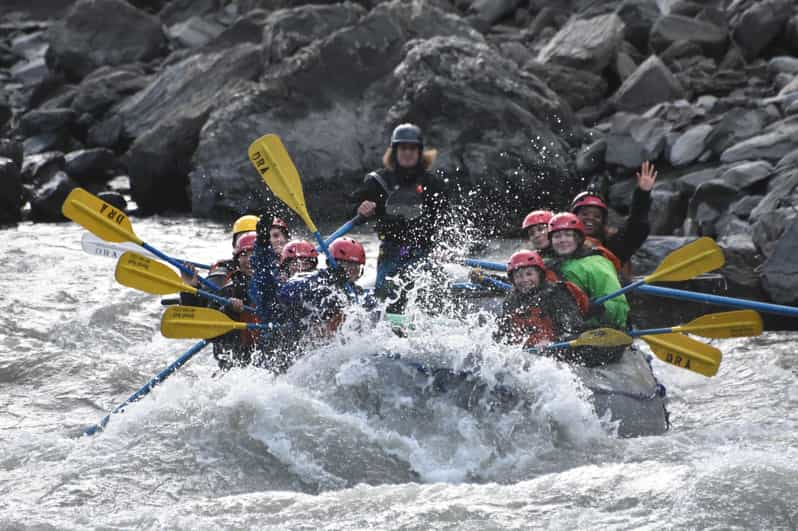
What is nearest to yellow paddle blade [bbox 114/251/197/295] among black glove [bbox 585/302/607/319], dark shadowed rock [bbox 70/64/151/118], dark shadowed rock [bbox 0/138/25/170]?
black glove [bbox 585/302/607/319]

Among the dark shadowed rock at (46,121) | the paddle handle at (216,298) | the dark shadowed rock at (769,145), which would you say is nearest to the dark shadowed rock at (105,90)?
the dark shadowed rock at (46,121)

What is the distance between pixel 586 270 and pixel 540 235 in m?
0.58

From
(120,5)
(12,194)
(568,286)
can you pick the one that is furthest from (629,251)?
(120,5)

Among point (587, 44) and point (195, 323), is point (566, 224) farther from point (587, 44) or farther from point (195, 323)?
point (587, 44)

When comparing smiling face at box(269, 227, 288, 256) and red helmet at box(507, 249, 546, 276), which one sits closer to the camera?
red helmet at box(507, 249, 546, 276)

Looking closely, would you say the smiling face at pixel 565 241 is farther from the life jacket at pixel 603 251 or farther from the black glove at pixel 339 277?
the black glove at pixel 339 277

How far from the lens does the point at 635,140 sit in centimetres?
1400

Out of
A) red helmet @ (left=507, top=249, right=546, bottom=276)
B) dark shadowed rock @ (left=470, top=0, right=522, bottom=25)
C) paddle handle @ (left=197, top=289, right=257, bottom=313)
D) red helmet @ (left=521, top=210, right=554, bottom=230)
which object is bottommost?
paddle handle @ (left=197, top=289, right=257, bottom=313)

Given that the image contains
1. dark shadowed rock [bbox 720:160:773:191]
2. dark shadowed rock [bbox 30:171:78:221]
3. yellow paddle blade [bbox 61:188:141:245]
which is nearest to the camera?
yellow paddle blade [bbox 61:188:141:245]

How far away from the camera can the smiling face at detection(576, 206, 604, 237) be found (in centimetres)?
780

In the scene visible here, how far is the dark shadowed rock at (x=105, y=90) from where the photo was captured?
802 inches

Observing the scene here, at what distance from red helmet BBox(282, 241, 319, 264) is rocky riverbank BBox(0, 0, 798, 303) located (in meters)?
4.99

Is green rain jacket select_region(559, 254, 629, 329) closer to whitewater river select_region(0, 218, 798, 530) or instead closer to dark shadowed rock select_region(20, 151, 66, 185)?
whitewater river select_region(0, 218, 798, 530)

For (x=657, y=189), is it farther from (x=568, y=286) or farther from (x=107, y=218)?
(x=107, y=218)
